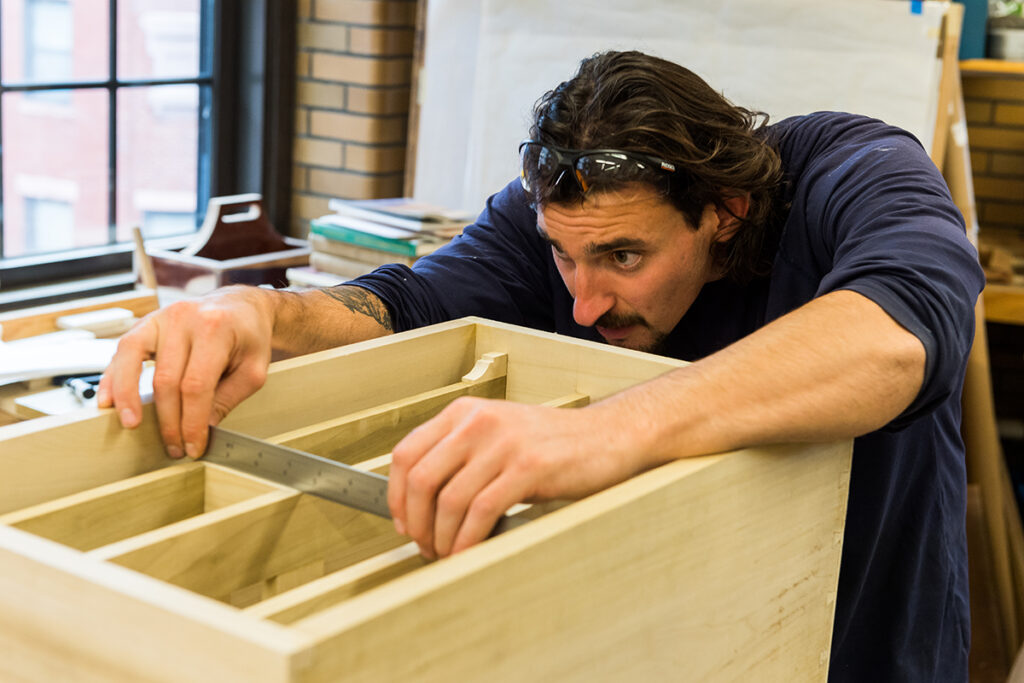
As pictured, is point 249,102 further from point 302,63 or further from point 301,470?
point 301,470

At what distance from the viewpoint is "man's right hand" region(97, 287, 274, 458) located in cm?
94

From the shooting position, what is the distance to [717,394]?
861mm

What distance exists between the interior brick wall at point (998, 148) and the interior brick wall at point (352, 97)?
1.61 meters

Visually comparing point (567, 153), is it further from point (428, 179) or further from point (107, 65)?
point (107, 65)

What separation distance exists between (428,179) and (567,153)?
5.16 ft

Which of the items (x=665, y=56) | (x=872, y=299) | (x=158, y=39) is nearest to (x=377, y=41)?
(x=158, y=39)

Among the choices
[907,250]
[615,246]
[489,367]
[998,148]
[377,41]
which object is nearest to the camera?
[907,250]

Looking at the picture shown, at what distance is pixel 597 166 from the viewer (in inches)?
50.2

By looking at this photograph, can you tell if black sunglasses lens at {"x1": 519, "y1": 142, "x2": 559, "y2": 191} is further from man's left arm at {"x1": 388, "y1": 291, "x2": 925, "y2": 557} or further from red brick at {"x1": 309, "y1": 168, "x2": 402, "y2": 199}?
red brick at {"x1": 309, "y1": 168, "x2": 402, "y2": 199}

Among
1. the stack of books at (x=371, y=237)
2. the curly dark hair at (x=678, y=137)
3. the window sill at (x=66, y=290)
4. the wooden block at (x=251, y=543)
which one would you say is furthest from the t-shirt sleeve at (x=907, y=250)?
the window sill at (x=66, y=290)

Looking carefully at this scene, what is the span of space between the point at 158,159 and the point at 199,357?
1.98 m

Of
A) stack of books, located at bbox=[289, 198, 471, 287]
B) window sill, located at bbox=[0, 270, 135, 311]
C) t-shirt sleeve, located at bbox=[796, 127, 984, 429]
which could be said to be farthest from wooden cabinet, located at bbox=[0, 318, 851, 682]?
window sill, located at bbox=[0, 270, 135, 311]

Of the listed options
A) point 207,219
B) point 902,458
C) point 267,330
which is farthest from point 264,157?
point 902,458

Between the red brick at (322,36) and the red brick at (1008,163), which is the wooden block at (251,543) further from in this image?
the red brick at (1008,163)
